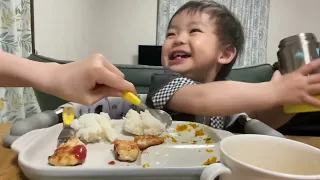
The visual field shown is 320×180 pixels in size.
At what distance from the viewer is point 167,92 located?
744mm

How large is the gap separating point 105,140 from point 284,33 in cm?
368

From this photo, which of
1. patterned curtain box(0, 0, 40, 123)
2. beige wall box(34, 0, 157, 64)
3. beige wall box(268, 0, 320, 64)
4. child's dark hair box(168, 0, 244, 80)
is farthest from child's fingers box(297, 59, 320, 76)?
beige wall box(268, 0, 320, 64)

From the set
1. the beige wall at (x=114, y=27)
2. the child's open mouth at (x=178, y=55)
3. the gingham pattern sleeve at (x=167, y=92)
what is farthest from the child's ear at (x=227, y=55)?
the beige wall at (x=114, y=27)

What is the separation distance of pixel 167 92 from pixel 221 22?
419 mm

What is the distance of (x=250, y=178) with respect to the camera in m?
0.32

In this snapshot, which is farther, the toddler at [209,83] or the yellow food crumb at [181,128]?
the yellow food crumb at [181,128]

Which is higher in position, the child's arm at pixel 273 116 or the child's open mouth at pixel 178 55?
the child's open mouth at pixel 178 55

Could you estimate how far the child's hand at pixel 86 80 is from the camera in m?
0.46

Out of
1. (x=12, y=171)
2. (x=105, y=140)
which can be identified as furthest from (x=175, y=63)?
(x=12, y=171)

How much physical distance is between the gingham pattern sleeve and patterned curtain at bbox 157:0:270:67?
2.89 meters

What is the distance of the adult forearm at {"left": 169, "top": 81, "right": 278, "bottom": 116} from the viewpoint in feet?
1.85

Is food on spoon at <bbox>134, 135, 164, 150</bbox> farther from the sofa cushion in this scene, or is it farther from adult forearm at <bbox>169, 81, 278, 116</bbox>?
the sofa cushion

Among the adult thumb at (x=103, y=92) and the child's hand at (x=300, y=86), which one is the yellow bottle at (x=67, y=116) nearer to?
the adult thumb at (x=103, y=92)

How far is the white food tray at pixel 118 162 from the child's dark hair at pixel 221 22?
456 millimetres
